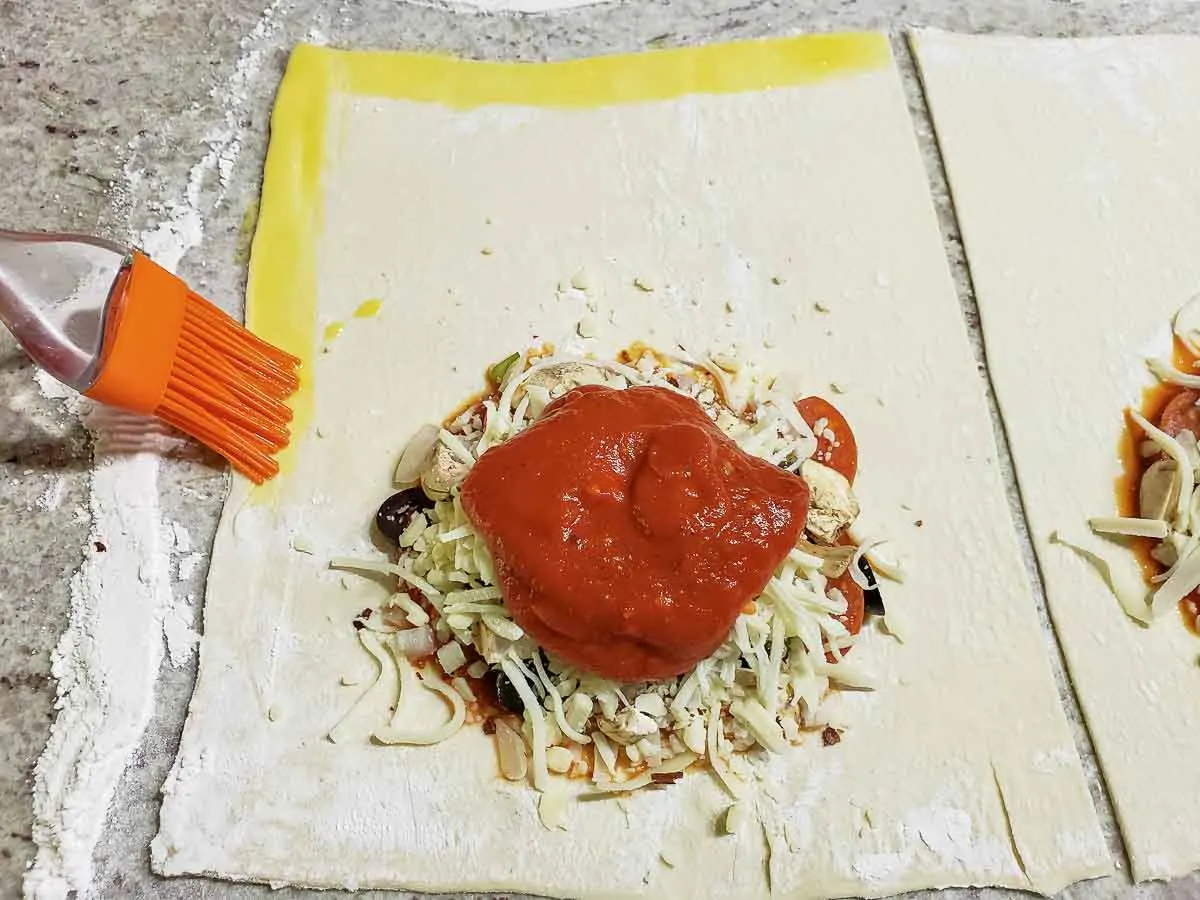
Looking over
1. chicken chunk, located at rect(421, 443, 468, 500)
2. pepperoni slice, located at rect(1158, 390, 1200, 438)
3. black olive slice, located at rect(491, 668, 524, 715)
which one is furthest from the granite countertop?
black olive slice, located at rect(491, 668, 524, 715)

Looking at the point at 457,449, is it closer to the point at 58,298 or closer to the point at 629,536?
the point at 629,536

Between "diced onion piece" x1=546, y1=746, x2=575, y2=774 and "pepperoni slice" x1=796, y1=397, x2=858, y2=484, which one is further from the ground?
"pepperoni slice" x1=796, y1=397, x2=858, y2=484

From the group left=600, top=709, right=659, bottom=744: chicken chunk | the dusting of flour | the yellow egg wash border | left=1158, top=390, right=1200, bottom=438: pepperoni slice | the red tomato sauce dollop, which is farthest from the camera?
the yellow egg wash border

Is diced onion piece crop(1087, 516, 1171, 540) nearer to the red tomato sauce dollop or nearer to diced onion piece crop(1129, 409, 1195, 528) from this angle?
diced onion piece crop(1129, 409, 1195, 528)

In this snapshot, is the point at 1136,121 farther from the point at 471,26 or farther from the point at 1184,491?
the point at 471,26

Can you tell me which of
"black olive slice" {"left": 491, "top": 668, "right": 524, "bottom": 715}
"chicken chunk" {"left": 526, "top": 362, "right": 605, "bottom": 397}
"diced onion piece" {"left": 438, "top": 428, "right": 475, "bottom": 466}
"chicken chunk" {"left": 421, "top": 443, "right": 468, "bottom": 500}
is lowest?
"black olive slice" {"left": 491, "top": 668, "right": 524, "bottom": 715}

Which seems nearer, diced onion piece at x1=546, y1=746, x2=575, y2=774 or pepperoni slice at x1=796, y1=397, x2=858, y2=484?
diced onion piece at x1=546, y1=746, x2=575, y2=774

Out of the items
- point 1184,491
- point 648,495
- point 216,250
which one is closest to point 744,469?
point 648,495
